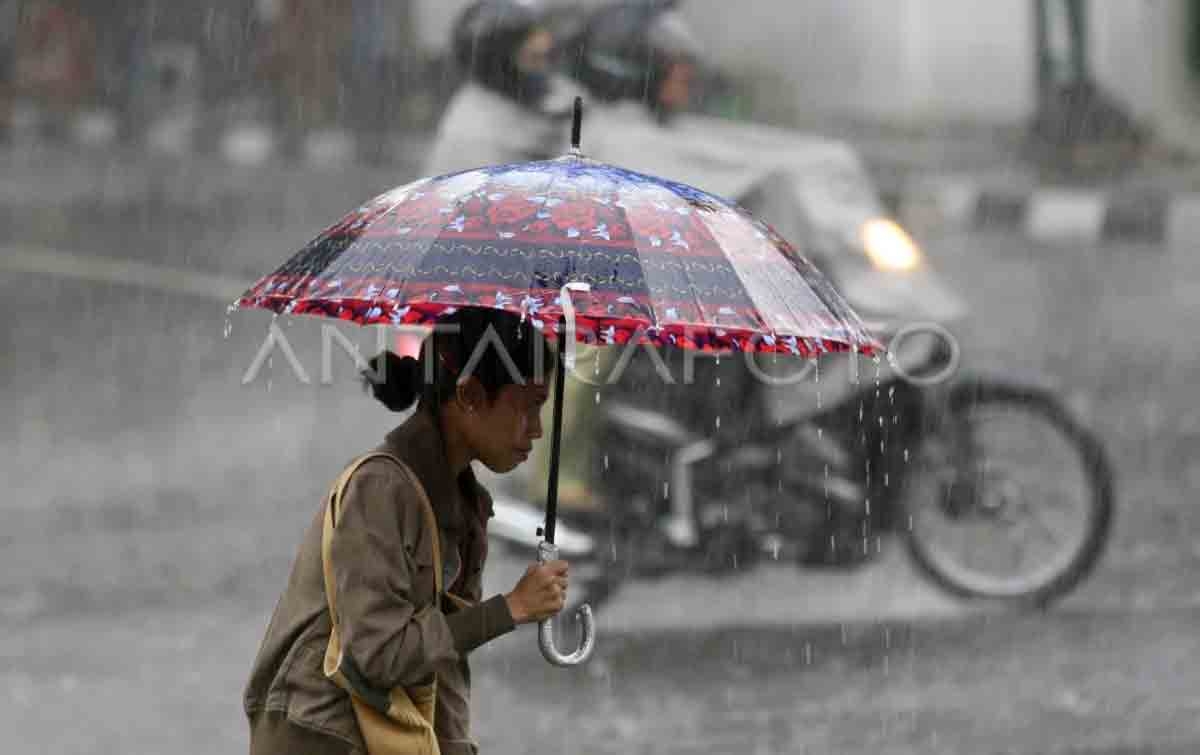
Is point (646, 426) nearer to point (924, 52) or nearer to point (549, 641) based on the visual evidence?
point (549, 641)

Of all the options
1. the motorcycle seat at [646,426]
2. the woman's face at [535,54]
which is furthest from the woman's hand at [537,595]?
the woman's face at [535,54]

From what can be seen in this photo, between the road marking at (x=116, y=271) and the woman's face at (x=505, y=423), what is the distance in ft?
30.5

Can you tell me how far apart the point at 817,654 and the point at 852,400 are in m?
0.79

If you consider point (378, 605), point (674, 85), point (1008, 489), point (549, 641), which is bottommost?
point (1008, 489)

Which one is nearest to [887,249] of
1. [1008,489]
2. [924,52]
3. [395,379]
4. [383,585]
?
[1008,489]

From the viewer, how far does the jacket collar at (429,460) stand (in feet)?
11.0

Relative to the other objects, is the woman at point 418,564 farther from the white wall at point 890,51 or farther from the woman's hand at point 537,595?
the white wall at point 890,51

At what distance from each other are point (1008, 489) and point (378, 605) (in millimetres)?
4015

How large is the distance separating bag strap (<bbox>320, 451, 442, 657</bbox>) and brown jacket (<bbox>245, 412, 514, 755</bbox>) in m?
0.01

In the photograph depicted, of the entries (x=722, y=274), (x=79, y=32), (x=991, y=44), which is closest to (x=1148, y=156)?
(x=991, y=44)

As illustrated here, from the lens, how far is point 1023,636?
6734 mm

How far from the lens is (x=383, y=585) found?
3.19m

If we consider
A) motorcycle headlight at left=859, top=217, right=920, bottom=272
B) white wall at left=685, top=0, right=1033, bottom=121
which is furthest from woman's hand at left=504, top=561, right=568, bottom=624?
white wall at left=685, top=0, right=1033, bottom=121

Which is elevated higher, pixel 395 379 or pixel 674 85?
pixel 674 85
